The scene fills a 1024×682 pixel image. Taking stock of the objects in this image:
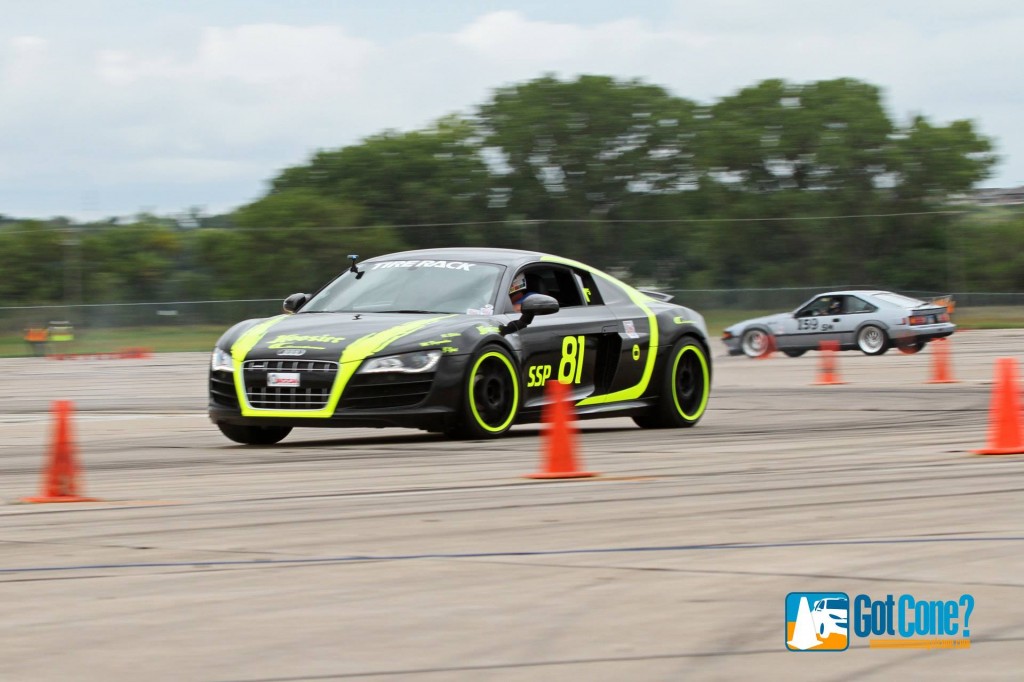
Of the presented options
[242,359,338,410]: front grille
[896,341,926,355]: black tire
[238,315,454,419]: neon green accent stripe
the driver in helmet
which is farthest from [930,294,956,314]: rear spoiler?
[242,359,338,410]: front grille

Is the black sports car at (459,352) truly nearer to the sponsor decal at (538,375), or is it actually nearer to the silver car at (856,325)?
the sponsor decal at (538,375)

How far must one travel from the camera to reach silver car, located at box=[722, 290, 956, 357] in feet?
88.2

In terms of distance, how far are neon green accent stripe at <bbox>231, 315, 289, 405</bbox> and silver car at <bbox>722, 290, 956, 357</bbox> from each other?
17.7 m

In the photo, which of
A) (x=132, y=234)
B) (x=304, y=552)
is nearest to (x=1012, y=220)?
(x=132, y=234)

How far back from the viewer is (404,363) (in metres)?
10.5

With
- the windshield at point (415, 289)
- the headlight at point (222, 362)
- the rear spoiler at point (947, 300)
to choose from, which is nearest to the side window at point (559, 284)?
the windshield at point (415, 289)

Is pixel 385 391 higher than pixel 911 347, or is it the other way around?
pixel 385 391

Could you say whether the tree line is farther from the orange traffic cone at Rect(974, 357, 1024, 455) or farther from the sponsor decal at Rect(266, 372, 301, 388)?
the orange traffic cone at Rect(974, 357, 1024, 455)

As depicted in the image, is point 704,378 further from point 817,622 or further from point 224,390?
point 817,622

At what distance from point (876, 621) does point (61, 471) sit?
4.80m

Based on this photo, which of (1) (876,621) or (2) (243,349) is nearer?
(1) (876,621)

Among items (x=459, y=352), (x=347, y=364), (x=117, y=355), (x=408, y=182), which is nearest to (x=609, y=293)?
(x=459, y=352)

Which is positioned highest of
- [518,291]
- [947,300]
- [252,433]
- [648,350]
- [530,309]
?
[518,291]

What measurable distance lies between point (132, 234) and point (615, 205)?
16.1 m
